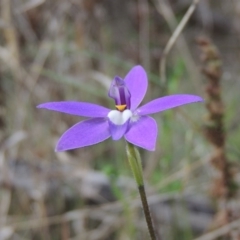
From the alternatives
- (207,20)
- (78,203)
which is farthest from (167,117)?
(207,20)

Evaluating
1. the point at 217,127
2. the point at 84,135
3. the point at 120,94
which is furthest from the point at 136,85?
the point at 217,127

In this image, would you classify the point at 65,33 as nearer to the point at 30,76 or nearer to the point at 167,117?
the point at 30,76

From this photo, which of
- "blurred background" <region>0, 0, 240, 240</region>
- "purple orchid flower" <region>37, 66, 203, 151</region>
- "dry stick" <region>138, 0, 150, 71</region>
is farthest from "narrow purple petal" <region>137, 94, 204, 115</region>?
"dry stick" <region>138, 0, 150, 71</region>

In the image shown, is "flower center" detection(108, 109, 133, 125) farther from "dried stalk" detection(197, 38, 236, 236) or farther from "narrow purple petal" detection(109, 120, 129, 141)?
"dried stalk" detection(197, 38, 236, 236)

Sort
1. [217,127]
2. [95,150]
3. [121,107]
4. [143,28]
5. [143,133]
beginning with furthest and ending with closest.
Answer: [143,28]
[95,150]
[217,127]
[121,107]
[143,133]

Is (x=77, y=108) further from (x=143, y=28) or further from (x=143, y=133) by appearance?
(x=143, y=28)

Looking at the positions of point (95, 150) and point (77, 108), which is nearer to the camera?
point (77, 108)

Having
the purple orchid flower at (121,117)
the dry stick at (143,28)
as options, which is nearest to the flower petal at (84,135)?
the purple orchid flower at (121,117)
